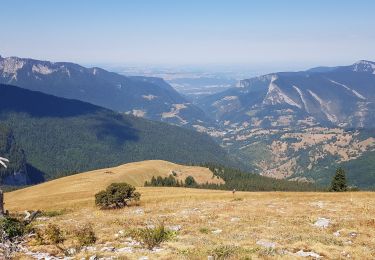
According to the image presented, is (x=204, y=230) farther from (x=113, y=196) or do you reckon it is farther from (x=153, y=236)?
(x=113, y=196)

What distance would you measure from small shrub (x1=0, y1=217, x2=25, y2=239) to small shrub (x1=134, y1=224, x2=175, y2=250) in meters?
10.3

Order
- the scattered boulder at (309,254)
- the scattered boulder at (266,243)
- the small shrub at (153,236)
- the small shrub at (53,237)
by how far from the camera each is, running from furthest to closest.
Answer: the small shrub at (53,237)
the small shrub at (153,236)
the scattered boulder at (266,243)
the scattered boulder at (309,254)

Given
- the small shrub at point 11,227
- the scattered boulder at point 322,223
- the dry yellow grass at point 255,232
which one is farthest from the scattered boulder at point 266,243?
the small shrub at point 11,227

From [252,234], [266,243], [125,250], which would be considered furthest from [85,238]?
[266,243]

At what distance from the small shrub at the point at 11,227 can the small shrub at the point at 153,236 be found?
33.9 ft

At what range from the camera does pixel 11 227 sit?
1407 inches

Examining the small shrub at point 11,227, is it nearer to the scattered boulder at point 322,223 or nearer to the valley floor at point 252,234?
the valley floor at point 252,234

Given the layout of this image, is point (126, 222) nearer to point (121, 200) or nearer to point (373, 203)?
point (121, 200)

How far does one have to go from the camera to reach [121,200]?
65.2m

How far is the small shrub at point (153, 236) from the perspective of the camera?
3281 cm

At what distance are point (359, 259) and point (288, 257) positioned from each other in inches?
182

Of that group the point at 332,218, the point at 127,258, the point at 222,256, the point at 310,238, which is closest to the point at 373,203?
the point at 332,218

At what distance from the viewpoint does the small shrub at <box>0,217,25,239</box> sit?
34.7 metres

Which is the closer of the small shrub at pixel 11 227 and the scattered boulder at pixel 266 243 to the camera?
the scattered boulder at pixel 266 243
